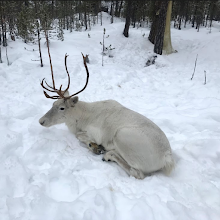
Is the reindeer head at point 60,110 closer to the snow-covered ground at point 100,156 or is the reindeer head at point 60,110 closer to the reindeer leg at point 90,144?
the snow-covered ground at point 100,156

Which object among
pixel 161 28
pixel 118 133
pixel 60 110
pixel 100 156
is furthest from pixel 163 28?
pixel 100 156

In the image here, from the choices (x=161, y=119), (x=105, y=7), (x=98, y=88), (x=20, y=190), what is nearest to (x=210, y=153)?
(x=161, y=119)

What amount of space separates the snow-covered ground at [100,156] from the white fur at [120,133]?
0.20 meters

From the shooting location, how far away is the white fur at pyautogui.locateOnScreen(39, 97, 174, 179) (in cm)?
323

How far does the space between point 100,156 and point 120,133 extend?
0.69m

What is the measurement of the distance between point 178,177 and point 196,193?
0.42 meters

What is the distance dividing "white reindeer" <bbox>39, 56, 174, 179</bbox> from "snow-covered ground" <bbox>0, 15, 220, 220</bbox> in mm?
191

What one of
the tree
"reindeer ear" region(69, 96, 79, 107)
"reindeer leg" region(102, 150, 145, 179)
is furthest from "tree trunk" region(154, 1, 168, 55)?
"reindeer leg" region(102, 150, 145, 179)

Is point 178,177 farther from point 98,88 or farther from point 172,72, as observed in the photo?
point 172,72

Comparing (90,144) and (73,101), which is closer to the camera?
(90,144)

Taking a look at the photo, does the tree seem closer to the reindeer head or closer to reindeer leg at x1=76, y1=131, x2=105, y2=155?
the reindeer head

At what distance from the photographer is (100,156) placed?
3799 millimetres

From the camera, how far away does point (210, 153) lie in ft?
12.2

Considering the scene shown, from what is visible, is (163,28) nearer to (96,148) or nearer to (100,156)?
(96,148)
